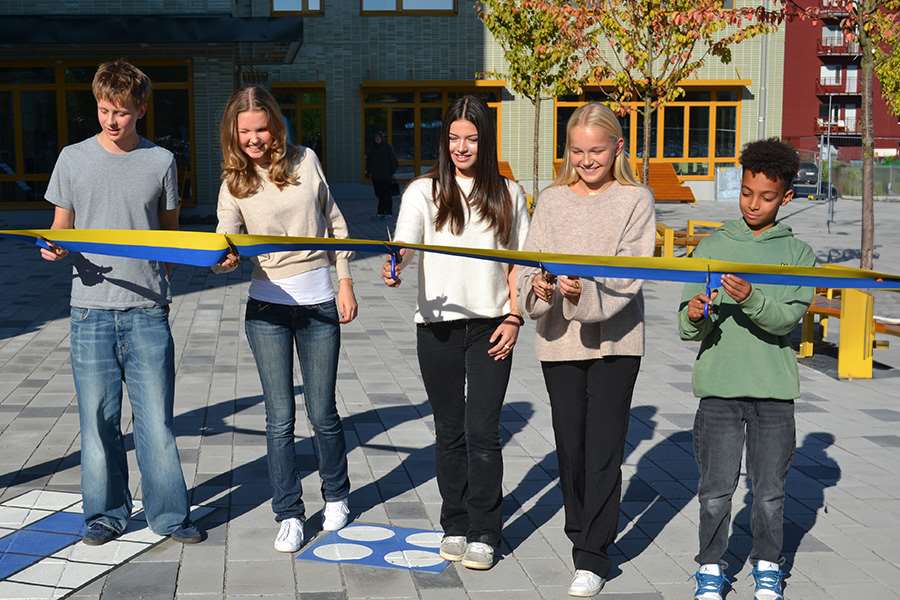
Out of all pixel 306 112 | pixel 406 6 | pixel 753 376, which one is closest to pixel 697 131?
pixel 406 6

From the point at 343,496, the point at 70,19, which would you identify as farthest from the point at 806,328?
the point at 70,19

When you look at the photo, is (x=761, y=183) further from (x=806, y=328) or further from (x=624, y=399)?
(x=806, y=328)

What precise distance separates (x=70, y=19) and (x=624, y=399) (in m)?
20.0

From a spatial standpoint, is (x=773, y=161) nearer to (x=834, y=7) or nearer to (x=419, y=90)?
(x=834, y=7)

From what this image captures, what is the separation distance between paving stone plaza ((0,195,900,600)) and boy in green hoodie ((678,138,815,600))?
0.33 metres

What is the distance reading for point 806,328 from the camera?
31.6 feet

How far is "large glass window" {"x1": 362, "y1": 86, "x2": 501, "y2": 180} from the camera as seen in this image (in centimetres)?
3459

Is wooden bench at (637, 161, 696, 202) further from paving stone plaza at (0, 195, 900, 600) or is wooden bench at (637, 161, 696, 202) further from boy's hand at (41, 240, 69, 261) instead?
boy's hand at (41, 240, 69, 261)

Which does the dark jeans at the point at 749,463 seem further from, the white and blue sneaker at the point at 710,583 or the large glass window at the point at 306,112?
the large glass window at the point at 306,112

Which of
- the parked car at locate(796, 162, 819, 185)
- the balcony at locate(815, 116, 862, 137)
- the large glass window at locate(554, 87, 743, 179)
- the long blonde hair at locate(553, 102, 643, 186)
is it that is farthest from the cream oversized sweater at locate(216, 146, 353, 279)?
the balcony at locate(815, 116, 862, 137)

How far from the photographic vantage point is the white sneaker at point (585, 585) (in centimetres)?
429

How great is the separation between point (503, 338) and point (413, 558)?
39.3 inches

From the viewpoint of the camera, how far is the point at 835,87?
66938 mm

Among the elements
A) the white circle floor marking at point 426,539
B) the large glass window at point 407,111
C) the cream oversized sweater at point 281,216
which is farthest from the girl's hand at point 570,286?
the large glass window at point 407,111
